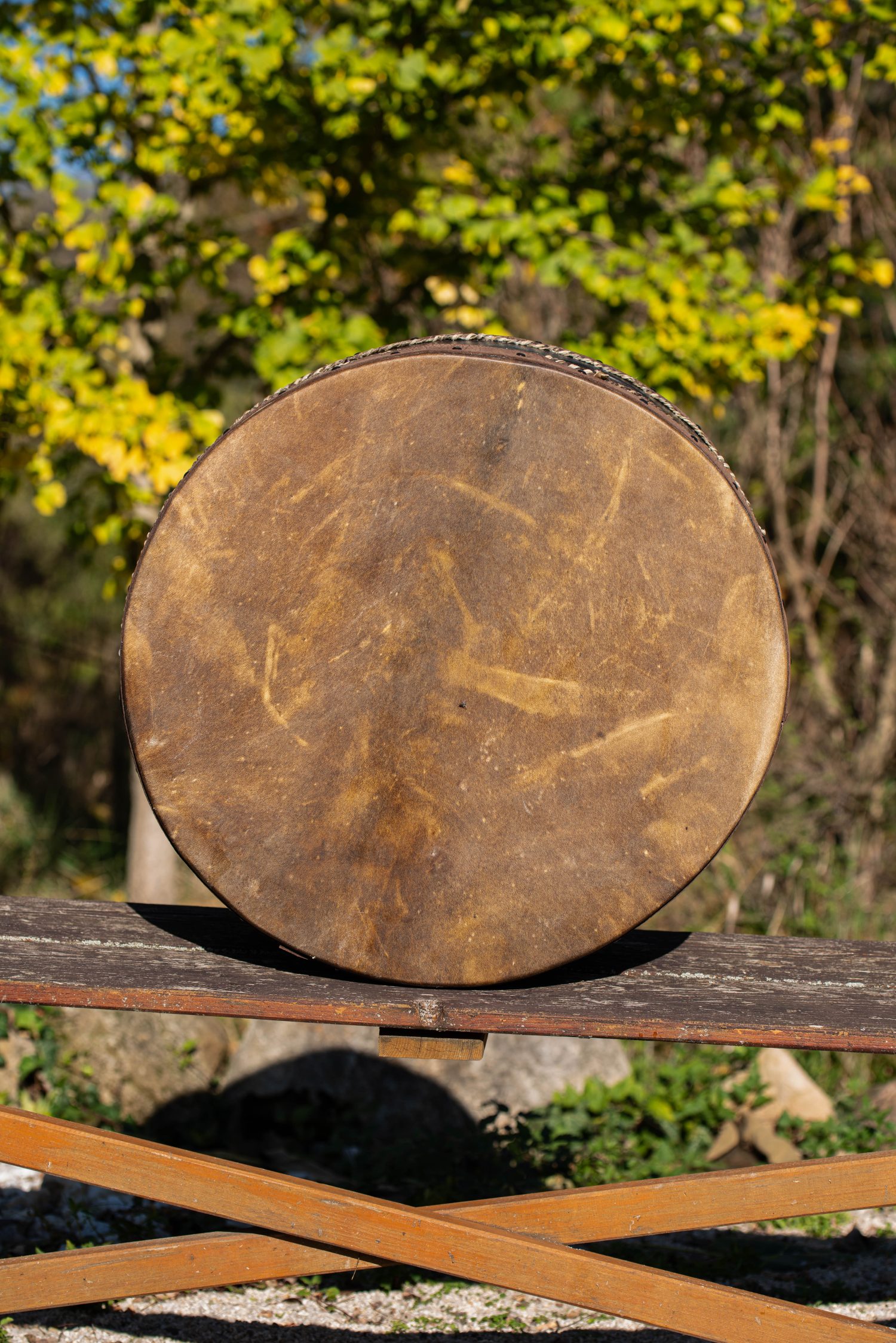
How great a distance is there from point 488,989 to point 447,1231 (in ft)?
1.19

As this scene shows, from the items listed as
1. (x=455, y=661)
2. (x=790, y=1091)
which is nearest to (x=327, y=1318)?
(x=455, y=661)

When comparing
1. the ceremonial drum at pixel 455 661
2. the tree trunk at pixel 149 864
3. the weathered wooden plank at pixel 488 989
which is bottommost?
the tree trunk at pixel 149 864

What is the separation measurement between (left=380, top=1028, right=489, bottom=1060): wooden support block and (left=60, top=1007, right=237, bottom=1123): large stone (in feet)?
5.37

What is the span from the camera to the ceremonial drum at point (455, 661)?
5.75ft

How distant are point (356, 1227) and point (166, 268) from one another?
9.68 ft

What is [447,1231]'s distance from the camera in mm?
1750

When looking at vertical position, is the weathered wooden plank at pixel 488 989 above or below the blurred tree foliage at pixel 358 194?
below

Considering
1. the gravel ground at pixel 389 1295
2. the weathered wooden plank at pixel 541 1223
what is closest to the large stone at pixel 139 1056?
the gravel ground at pixel 389 1295

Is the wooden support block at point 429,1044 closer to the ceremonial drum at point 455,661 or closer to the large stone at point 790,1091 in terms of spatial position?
the ceremonial drum at point 455,661

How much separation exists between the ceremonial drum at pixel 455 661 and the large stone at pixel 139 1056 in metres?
1.69

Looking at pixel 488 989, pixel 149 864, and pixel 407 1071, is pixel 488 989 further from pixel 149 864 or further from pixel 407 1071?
pixel 149 864

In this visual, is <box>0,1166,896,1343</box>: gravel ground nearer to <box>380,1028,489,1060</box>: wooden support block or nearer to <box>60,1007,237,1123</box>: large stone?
<box>60,1007,237,1123</box>: large stone

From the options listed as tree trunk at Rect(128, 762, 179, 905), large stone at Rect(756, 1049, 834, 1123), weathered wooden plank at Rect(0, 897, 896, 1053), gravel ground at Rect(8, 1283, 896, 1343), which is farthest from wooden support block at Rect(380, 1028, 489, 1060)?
tree trunk at Rect(128, 762, 179, 905)

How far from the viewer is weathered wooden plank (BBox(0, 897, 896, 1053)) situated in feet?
5.53
